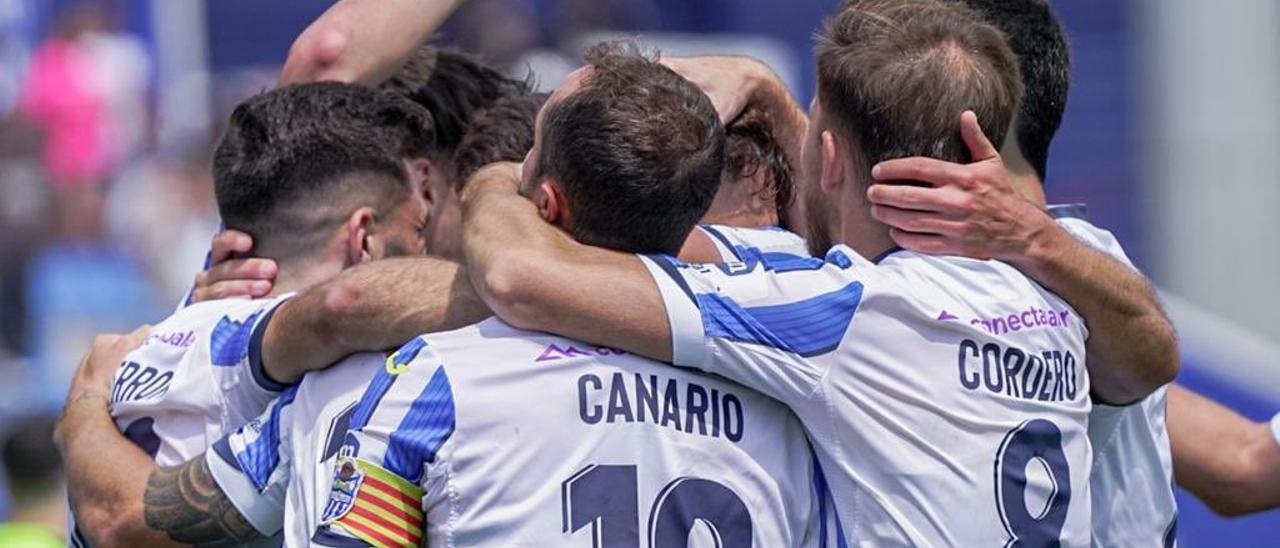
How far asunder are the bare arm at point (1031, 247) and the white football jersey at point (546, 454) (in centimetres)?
38

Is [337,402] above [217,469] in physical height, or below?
above

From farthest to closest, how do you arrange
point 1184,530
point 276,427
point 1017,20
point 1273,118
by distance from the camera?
point 1273,118, point 1184,530, point 1017,20, point 276,427

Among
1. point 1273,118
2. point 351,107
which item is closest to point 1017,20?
point 351,107

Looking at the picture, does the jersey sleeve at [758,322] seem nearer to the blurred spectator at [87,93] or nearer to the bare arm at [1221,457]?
the bare arm at [1221,457]

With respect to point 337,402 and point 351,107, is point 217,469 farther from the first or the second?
point 351,107

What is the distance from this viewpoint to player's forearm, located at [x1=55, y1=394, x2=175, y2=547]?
322 centimetres

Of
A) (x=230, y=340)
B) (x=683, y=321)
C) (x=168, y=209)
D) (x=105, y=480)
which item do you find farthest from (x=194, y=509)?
(x=168, y=209)

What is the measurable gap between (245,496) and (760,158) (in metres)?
1.16

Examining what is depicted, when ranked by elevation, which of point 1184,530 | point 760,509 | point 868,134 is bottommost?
point 1184,530

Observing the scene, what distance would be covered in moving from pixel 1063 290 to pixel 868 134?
40 centimetres

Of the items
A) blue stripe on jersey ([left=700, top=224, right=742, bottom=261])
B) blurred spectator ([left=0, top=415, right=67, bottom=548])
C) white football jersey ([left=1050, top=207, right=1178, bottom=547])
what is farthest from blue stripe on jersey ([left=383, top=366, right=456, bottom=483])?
blurred spectator ([left=0, top=415, right=67, bottom=548])

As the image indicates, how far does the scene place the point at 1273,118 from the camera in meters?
9.63

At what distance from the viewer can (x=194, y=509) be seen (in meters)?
3.17

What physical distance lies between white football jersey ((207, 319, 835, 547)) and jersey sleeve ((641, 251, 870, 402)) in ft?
0.25
